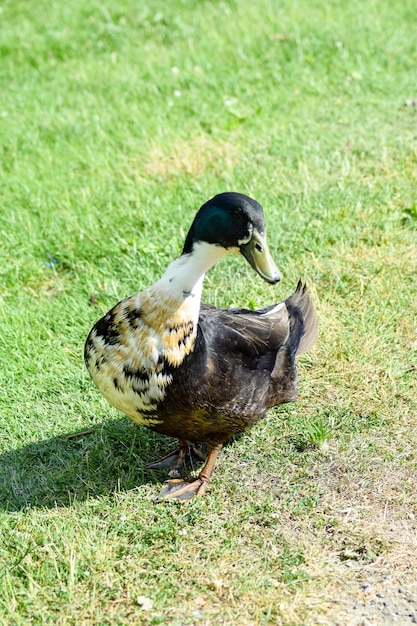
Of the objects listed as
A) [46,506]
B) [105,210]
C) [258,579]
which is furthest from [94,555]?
[105,210]

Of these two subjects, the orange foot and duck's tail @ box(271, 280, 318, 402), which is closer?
the orange foot

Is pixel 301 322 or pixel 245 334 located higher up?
pixel 245 334

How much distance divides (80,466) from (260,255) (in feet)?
4.52

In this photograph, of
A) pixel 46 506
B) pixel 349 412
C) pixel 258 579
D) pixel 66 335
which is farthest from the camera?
pixel 66 335

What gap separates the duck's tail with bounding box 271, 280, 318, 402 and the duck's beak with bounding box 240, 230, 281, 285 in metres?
0.76

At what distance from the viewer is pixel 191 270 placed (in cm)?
320

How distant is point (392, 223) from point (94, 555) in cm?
310

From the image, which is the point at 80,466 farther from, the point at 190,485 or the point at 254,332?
the point at 254,332

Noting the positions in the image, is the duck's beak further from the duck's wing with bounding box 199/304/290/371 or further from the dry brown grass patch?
the dry brown grass patch

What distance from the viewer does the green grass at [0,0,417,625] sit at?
3.23m

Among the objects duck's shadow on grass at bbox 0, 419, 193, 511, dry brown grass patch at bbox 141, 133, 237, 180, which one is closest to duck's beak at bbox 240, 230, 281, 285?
duck's shadow on grass at bbox 0, 419, 193, 511

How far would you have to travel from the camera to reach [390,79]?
7.10 metres

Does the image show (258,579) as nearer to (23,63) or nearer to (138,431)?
(138,431)

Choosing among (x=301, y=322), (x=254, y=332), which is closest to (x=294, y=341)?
(x=301, y=322)
